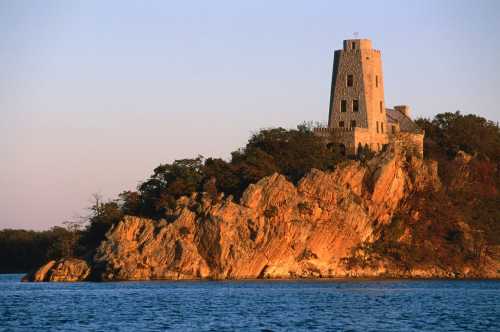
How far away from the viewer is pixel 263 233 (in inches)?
3959

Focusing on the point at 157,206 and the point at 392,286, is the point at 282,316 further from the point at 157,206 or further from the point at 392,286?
the point at 157,206

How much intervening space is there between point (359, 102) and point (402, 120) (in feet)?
35.8

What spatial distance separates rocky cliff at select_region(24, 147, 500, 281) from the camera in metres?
98.8

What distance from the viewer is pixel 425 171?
113438 mm

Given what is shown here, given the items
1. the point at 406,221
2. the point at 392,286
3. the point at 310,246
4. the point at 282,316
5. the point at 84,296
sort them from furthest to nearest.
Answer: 1. the point at 406,221
2. the point at 310,246
3. the point at 392,286
4. the point at 84,296
5. the point at 282,316

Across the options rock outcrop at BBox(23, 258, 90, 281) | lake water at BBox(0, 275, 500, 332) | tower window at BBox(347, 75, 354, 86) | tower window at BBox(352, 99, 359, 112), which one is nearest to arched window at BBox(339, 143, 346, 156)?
tower window at BBox(352, 99, 359, 112)

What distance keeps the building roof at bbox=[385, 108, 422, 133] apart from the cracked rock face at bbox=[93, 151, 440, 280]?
17.4 meters

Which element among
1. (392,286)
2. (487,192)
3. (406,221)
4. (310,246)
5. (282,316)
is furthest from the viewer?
(487,192)

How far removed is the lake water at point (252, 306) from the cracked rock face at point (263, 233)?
3.00 meters

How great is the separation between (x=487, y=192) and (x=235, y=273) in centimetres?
3514

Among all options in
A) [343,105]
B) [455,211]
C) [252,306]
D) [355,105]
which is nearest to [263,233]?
[355,105]

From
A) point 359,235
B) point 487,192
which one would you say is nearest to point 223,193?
point 359,235

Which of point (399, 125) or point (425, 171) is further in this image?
point (399, 125)

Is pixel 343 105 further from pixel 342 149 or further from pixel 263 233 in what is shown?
pixel 263 233
